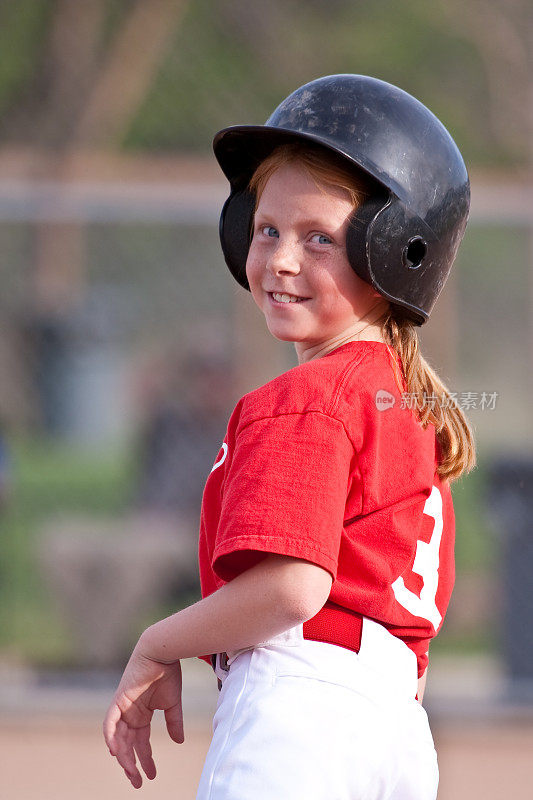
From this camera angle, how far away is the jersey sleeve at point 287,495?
155cm

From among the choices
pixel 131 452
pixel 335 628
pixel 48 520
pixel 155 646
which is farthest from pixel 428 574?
pixel 131 452

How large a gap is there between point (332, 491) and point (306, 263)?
0.42m

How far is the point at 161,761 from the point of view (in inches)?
179

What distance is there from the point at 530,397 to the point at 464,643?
2.80 m

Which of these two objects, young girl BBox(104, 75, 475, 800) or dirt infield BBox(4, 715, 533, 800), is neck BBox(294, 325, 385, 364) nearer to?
young girl BBox(104, 75, 475, 800)

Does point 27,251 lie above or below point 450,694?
above

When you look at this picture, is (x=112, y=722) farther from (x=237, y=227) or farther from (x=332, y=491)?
(x=237, y=227)

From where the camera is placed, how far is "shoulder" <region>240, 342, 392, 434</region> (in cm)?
162

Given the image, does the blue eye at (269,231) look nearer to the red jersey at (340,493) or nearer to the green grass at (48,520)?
the red jersey at (340,493)

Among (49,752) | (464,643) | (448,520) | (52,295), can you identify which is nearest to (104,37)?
(52,295)

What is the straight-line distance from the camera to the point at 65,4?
41.1 feet

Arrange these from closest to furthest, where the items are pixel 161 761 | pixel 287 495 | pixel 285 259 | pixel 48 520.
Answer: pixel 287 495
pixel 285 259
pixel 161 761
pixel 48 520

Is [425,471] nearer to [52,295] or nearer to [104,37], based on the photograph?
[52,295]

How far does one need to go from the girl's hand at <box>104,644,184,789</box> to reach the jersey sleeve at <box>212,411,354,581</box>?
23 cm
